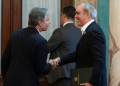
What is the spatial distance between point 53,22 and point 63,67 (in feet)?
3.33

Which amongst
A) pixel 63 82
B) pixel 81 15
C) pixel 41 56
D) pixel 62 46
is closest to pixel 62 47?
pixel 62 46

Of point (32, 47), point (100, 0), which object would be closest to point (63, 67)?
point (32, 47)

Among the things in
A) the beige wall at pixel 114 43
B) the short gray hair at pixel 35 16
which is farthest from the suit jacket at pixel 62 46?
the short gray hair at pixel 35 16

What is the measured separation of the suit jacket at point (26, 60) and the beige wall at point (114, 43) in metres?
1.43

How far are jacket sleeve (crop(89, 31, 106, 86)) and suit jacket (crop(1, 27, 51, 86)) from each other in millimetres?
495

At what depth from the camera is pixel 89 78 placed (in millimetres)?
2354

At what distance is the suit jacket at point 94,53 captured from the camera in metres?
2.26

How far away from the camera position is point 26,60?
7.96ft

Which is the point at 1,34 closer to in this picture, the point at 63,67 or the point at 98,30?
the point at 63,67

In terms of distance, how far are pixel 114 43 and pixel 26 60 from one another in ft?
5.52

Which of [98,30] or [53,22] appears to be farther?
[53,22]

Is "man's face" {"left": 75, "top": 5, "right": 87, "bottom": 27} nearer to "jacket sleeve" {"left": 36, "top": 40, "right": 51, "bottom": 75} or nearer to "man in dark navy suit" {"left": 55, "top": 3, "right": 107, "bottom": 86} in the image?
"man in dark navy suit" {"left": 55, "top": 3, "right": 107, "bottom": 86}

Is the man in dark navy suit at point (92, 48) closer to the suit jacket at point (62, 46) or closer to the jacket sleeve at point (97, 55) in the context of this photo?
the jacket sleeve at point (97, 55)

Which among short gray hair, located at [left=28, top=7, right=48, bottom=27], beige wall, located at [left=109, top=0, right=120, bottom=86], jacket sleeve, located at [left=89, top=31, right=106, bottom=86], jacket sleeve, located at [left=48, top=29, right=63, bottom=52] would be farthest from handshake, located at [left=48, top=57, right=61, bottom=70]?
beige wall, located at [left=109, top=0, right=120, bottom=86]
